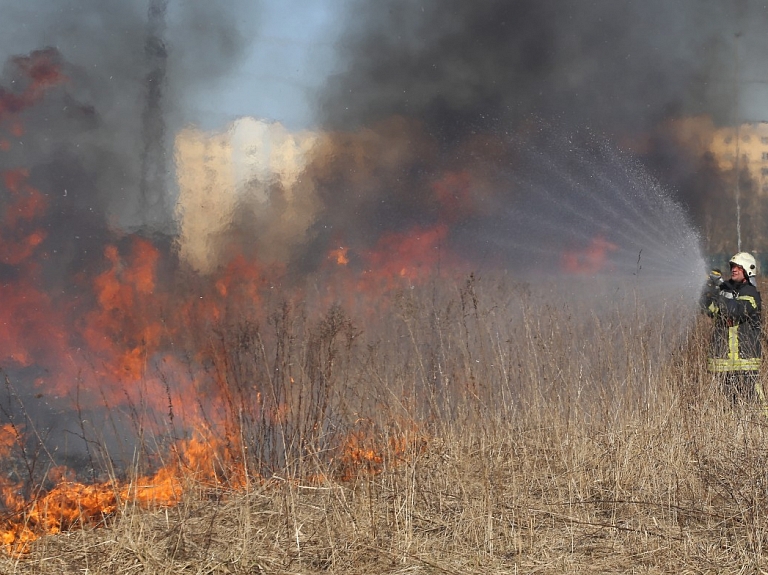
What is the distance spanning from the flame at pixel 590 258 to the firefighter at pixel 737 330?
13.0 ft

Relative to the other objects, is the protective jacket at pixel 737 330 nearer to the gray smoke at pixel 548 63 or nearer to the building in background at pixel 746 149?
the gray smoke at pixel 548 63

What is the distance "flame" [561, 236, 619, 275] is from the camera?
38.2ft

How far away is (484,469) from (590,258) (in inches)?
286

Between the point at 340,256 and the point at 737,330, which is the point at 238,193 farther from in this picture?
the point at 737,330

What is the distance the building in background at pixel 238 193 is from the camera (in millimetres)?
8500

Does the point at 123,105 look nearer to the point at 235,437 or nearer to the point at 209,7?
the point at 209,7

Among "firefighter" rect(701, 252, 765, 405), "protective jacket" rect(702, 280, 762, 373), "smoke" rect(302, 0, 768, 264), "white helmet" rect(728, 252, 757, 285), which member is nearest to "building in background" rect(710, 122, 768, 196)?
"smoke" rect(302, 0, 768, 264)

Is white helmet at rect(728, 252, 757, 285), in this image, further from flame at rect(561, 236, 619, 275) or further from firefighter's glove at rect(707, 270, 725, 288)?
flame at rect(561, 236, 619, 275)

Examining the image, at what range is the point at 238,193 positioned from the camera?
8.71 meters

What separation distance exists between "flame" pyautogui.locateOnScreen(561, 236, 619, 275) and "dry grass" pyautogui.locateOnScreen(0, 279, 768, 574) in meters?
4.13

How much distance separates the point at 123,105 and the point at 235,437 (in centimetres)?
437

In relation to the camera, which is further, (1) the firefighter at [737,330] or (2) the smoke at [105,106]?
(2) the smoke at [105,106]

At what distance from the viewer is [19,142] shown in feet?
27.8

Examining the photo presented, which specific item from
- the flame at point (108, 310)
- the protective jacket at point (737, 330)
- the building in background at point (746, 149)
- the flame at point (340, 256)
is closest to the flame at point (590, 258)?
the building in background at point (746, 149)
